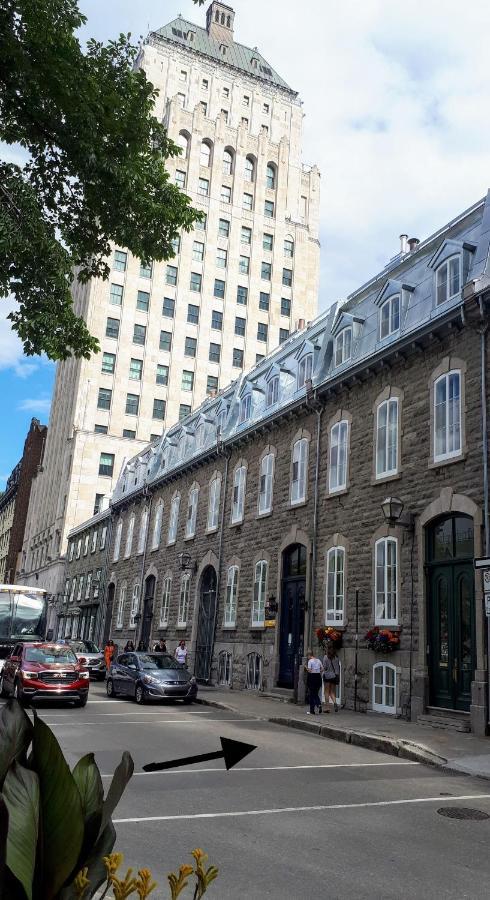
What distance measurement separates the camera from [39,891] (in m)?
1.60

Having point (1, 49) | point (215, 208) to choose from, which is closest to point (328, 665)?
point (1, 49)

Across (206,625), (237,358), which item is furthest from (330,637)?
(237,358)

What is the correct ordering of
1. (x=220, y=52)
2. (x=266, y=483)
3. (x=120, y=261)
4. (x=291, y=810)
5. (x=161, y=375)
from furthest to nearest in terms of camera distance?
1. (x=220, y=52)
2. (x=161, y=375)
3. (x=120, y=261)
4. (x=266, y=483)
5. (x=291, y=810)

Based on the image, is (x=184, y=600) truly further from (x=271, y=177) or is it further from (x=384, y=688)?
(x=271, y=177)

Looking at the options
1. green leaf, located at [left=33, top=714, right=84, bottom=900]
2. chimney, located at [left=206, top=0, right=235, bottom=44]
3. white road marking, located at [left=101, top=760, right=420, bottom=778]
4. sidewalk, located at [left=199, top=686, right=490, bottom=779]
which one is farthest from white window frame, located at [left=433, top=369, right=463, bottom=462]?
chimney, located at [left=206, top=0, right=235, bottom=44]

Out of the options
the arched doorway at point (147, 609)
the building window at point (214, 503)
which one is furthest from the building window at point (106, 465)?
the building window at point (214, 503)

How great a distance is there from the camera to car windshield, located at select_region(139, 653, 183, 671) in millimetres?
20500

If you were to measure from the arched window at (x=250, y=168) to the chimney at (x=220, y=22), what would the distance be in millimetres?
17228

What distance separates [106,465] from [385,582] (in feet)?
135

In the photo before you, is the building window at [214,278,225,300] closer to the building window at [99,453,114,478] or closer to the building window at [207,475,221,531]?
the building window at [99,453,114,478]

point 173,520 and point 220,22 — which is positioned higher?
point 220,22

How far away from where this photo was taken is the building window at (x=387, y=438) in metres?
17.5

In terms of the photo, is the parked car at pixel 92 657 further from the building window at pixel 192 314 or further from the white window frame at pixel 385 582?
the building window at pixel 192 314

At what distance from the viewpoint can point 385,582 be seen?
1697 centimetres
